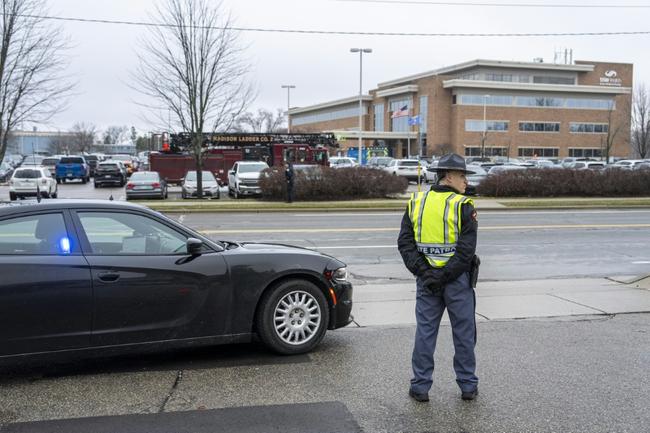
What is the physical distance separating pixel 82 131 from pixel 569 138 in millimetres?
79418

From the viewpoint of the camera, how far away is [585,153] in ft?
309

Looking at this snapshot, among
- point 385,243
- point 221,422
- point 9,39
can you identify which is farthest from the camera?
point 9,39

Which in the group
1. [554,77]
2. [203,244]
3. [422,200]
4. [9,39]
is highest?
[554,77]

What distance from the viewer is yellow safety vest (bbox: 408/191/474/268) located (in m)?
4.73

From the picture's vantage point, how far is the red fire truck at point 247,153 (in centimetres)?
3691

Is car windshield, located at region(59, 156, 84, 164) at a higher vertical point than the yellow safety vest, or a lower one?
higher

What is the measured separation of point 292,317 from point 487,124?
87.6 metres

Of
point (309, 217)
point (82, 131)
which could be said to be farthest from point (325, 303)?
point (82, 131)

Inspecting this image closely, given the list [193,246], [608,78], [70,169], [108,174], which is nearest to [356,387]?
[193,246]

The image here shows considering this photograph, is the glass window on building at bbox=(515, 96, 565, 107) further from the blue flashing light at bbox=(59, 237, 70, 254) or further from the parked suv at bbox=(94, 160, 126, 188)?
the blue flashing light at bbox=(59, 237, 70, 254)

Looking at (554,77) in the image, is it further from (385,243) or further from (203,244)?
(203,244)

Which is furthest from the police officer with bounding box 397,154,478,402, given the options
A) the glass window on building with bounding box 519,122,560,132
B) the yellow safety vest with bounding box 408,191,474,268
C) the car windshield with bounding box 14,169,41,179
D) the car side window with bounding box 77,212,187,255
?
the glass window on building with bounding box 519,122,560,132

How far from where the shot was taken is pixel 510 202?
1056 inches

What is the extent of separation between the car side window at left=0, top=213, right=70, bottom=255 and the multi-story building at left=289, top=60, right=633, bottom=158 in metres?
79.8
